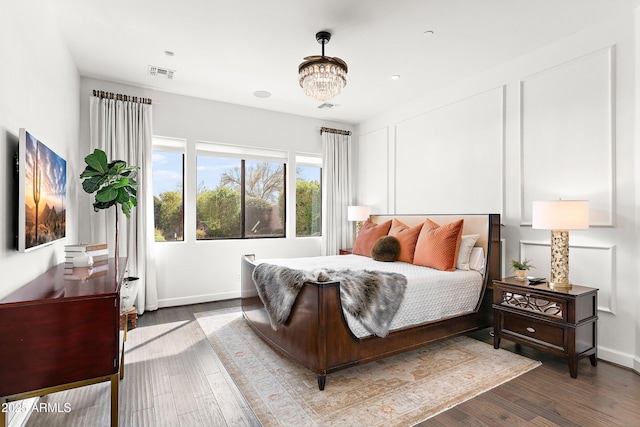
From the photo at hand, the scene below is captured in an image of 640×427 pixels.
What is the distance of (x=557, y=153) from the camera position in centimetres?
318

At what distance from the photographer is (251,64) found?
3.64m

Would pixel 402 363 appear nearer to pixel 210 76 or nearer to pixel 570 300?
pixel 570 300

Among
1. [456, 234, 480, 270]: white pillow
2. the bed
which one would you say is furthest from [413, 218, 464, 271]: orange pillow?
the bed

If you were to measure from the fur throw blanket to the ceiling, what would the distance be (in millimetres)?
2067

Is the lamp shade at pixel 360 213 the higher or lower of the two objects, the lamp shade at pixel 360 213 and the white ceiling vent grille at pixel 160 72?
the lower

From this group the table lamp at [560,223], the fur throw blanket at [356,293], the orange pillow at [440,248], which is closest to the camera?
the fur throw blanket at [356,293]

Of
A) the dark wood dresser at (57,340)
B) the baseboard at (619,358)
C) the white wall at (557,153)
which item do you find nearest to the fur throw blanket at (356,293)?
the dark wood dresser at (57,340)

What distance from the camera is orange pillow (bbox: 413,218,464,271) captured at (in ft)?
11.0

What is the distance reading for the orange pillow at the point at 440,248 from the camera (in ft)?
11.0

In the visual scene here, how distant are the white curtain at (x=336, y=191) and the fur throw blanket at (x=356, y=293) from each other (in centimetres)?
268

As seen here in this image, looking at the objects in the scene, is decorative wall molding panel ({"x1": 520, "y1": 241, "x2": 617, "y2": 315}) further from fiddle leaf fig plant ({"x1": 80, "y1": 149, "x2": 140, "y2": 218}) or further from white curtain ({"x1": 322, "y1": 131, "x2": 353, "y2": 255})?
fiddle leaf fig plant ({"x1": 80, "y1": 149, "x2": 140, "y2": 218})

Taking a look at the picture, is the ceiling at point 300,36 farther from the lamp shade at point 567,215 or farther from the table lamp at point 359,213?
the table lamp at point 359,213

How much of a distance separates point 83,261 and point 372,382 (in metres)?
2.30

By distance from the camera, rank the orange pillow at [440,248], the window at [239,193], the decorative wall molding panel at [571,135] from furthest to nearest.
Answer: the window at [239,193] → the orange pillow at [440,248] → the decorative wall molding panel at [571,135]
